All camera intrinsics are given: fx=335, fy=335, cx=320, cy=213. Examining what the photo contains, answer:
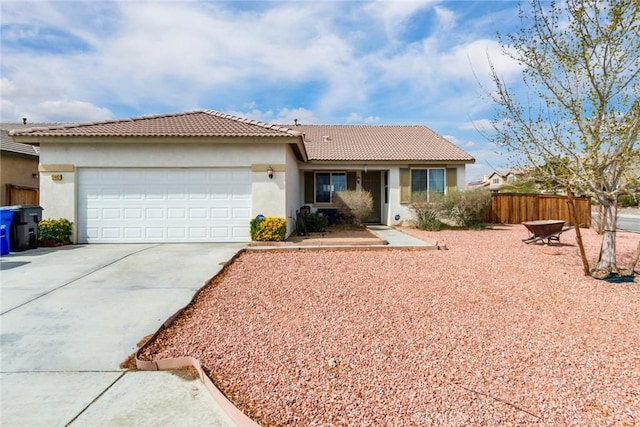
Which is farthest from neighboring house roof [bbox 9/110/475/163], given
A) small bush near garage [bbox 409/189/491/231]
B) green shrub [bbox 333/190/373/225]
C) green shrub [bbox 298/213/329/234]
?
green shrub [bbox 298/213/329/234]

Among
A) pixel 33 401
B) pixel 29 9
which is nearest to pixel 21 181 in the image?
pixel 29 9

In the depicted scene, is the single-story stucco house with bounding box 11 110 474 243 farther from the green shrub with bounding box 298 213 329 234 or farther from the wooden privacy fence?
the wooden privacy fence

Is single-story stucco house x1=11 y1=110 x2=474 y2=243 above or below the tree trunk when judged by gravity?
above

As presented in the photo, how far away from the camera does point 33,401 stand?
9.48ft

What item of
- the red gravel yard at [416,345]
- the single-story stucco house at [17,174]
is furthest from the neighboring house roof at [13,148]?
the red gravel yard at [416,345]

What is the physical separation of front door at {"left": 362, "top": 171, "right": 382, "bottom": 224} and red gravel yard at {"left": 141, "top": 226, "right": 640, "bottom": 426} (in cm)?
1016

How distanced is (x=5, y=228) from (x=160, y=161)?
4.30 meters

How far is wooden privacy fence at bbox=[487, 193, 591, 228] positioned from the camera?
17094 mm

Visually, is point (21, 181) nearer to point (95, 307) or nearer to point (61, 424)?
point (95, 307)

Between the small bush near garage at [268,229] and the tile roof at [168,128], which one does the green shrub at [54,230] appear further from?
the small bush near garage at [268,229]

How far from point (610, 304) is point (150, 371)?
21.8 feet

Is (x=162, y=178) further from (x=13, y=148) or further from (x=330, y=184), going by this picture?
(x=13, y=148)

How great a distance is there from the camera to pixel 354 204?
1394 centimetres

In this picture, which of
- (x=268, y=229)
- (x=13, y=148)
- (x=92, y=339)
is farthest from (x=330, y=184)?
(x=13, y=148)
